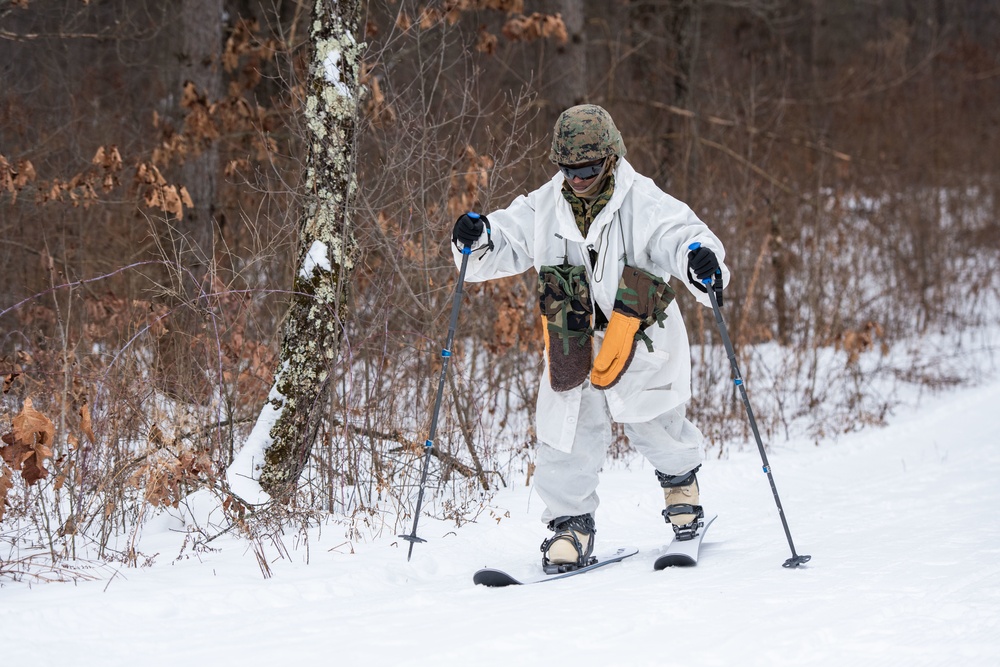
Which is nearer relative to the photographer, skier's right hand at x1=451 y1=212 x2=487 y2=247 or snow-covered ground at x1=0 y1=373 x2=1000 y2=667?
snow-covered ground at x1=0 y1=373 x2=1000 y2=667

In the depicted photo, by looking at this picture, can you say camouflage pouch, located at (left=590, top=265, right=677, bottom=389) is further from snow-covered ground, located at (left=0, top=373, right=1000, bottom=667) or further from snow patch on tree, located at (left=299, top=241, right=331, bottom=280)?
snow patch on tree, located at (left=299, top=241, right=331, bottom=280)

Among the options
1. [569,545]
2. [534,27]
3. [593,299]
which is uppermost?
[534,27]

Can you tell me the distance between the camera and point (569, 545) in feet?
13.3

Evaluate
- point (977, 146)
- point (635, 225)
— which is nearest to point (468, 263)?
point (635, 225)

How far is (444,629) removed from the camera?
3107mm

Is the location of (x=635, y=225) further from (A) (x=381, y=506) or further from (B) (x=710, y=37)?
(B) (x=710, y=37)

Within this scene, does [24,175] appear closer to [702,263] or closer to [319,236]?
[319,236]

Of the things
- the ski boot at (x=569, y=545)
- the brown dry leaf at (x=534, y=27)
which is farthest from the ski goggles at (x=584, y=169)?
the brown dry leaf at (x=534, y=27)

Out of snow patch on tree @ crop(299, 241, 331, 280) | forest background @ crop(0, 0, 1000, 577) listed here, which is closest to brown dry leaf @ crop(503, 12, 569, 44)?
forest background @ crop(0, 0, 1000, 577)

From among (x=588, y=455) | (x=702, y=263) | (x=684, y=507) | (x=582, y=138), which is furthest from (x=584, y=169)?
(x=684, y=507)

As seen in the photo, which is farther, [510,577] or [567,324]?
[567,324]

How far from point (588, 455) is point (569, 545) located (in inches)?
15.2

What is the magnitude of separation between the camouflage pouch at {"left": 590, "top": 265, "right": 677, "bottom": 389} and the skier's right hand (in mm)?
622

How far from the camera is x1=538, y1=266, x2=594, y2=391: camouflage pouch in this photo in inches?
159
